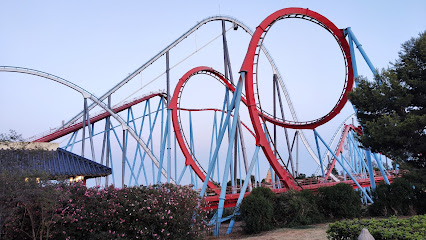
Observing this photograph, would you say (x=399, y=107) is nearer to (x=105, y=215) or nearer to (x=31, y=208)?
(x=105, y=215)

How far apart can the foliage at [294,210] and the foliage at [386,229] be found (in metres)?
5.19

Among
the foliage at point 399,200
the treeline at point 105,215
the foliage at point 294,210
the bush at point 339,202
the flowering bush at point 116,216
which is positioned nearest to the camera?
the treeline at point 105,215

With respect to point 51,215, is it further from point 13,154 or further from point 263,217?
point 263,217

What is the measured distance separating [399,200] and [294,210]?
3.34m

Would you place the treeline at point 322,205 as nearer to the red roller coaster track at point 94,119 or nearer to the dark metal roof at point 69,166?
the dark metal roof at point 69,166

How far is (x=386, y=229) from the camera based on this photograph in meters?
6.22

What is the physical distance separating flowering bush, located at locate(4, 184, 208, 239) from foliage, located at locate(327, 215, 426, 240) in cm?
423

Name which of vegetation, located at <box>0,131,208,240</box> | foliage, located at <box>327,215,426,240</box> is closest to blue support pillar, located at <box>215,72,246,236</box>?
vegetation, located at <box>0,131,208,240</box>

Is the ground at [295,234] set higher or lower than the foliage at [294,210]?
lower

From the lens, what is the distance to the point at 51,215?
29.1 feet

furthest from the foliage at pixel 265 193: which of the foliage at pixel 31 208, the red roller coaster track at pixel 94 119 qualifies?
the red roller coaster track at pixel 94 119

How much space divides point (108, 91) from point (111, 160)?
3.80m

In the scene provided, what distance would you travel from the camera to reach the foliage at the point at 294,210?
41.0 ft

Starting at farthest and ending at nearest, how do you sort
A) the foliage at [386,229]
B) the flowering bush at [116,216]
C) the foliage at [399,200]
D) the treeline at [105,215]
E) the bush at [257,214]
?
the bush at [257,214] → the foliage at [399,200] → the flowering bush at [116,216] → the treeline at [105,215] → the foliage at [386,229]
